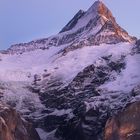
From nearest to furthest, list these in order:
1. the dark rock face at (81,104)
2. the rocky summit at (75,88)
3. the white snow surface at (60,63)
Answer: the rocky summit at (75,88) → the dark rock face at (81,104) → the white snow surface at (60,63)

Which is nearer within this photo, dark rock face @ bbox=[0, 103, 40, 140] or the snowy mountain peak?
dark rock face @ bbox=[0, 103, 40, 140]

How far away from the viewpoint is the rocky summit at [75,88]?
341 ft

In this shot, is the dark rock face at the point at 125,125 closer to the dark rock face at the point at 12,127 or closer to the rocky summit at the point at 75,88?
the rocky summit at the point at 75,88

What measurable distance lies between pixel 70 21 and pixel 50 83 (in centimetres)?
5622

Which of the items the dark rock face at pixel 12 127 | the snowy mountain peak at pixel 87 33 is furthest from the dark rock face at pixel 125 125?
the snowy mountain peak at pixel 87 33

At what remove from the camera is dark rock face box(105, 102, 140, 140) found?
9969 centimetres

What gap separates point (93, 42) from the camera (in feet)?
502

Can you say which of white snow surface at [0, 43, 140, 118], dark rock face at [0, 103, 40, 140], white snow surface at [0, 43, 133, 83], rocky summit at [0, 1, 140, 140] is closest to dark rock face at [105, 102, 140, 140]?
rocky summit at [0, 1, 140, 140]

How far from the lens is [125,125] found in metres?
101

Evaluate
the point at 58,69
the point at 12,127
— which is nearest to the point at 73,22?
the point at 58,69

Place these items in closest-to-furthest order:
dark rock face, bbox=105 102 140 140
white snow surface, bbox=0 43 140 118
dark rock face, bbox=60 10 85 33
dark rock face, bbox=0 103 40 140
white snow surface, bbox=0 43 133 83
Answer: dark rock face, bbox=0 103 40 140
dark rock face, bbox=105 102 140 140
white snow surface, bbox=0 43 140 118
white snow surface, bbox=0 43 133 83
dark rock face, bbox=60 10 85 33

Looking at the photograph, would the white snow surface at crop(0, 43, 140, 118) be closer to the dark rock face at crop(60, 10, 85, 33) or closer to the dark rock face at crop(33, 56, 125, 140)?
the dark rock face at crop(33, 56, 125, 140)

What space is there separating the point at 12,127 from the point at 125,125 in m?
14.3

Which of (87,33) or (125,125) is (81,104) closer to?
(125,125)
